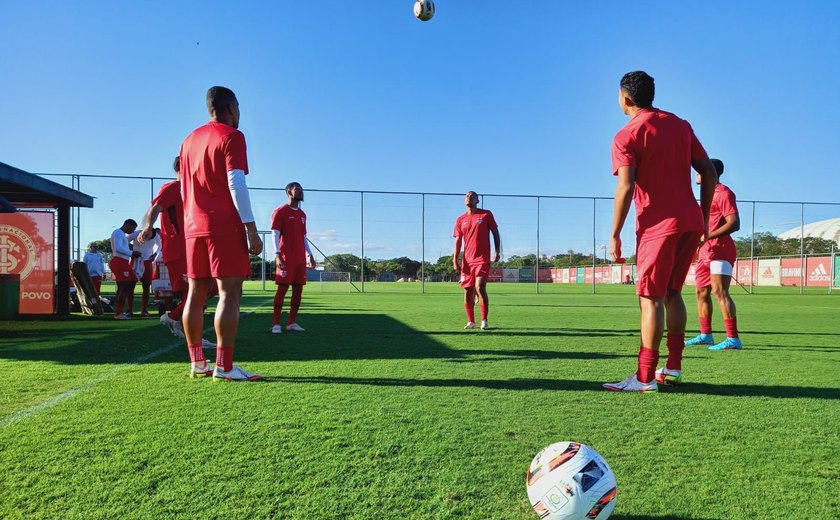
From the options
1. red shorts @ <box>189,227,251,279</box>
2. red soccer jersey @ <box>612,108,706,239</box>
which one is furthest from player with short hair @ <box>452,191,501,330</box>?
red shorts @ <box>189,227,251,279</box>

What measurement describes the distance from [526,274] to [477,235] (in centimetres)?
5297

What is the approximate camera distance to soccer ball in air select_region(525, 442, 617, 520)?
71.1 inches

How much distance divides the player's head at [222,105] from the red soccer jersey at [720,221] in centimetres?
461

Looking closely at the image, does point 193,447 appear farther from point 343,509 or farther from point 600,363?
point 600,363

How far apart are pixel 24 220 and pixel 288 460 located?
10291 millimetres

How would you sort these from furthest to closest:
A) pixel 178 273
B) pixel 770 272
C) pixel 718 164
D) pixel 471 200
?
pixel 770 272, pixel 471 200, pixel 178 273, pixel 718 164

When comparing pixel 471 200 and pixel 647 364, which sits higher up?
pixel 471 200

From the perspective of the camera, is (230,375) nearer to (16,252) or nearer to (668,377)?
(668,377)

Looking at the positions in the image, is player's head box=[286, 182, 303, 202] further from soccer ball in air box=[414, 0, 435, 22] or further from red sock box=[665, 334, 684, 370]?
soccer ball in air box=[414, 0, 435, 22]

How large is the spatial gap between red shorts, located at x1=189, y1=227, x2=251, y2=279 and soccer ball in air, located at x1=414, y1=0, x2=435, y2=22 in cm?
963

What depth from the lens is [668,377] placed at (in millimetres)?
4000

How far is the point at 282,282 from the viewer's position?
7430mm

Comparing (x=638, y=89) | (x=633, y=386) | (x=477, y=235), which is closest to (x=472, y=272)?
(x=477, y=235)

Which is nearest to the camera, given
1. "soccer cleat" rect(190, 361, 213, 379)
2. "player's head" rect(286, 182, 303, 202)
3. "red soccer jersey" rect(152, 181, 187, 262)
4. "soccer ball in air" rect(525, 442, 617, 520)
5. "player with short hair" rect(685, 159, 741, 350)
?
"soccer ball in air" rect(525, 442, 617, 520)
